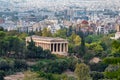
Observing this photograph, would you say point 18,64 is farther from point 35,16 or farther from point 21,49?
point 35,16

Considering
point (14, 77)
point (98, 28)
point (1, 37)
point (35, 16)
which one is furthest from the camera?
point (35, 16)

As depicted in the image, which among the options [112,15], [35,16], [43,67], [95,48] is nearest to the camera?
[43,67]

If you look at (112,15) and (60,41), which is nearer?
(60,41)

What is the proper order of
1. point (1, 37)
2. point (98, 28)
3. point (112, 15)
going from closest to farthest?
point (1, 37), point (98, 28), point (112, 15)

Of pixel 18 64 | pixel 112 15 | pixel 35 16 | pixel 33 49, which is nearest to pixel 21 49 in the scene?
pixel 33 49

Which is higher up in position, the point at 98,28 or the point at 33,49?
the point at 33,49

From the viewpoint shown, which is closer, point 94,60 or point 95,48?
point 94,60

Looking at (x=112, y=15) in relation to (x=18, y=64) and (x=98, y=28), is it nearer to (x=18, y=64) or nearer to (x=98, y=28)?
(x=98, y=28)

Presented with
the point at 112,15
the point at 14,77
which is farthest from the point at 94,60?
the point at 112,15

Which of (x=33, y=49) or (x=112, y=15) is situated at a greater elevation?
(x=33, y=49)
